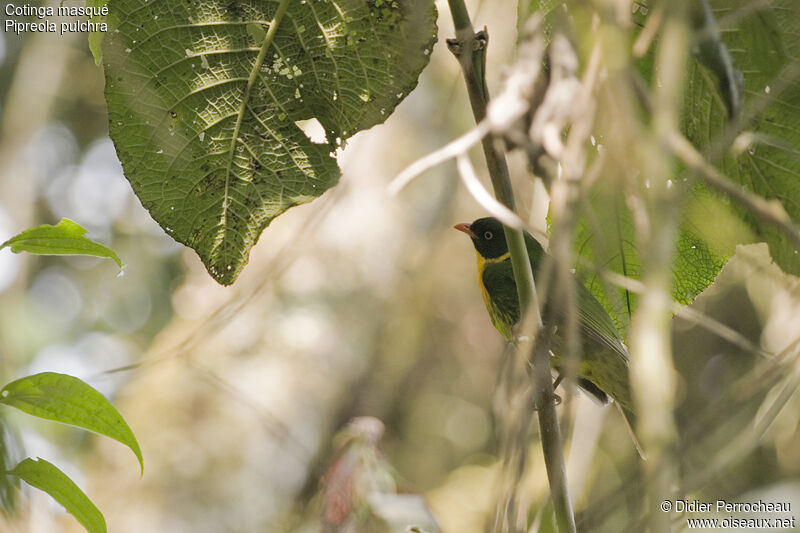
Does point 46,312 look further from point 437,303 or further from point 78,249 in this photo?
point 78,249

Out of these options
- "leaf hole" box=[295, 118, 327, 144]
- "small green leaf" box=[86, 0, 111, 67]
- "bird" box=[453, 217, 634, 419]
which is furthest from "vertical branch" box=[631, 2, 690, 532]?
"bird" box=[453, 217, 634, 419]

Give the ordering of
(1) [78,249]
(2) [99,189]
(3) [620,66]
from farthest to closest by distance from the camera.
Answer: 1. (2) [99,189]
2. (1) [78,249]
3. (3) [620,66]

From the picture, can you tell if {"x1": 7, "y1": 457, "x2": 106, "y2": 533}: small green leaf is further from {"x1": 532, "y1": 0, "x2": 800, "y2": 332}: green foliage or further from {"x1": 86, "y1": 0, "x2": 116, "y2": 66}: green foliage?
{"x1": 532, "y1": 0, "x2": 800, "y2": 332}: green foliage

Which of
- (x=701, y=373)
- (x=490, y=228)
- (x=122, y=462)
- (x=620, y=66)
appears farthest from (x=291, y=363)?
(x=620, y=66)

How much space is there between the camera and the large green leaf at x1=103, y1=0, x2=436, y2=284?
1042 mm

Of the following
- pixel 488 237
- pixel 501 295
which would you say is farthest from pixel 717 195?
pixel 488 237

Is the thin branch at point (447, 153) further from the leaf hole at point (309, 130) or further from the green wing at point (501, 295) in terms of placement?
the green wing at point (501, 295)

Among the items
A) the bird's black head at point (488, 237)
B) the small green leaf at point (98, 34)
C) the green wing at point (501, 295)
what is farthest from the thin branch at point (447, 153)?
the bird's black head at point (488, 237)

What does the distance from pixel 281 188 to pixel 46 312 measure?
20.9 feet

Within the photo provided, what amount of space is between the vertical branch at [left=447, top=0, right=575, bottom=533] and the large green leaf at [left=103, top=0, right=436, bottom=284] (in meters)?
0.13

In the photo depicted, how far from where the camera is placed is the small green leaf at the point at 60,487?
938mm

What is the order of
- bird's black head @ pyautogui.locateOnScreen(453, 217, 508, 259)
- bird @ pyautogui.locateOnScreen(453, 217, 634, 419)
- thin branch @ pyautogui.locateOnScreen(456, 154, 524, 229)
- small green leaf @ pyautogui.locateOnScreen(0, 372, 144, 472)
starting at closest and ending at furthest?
1. thin branch @ pyautogui.locateOnScreen(456, 154, 524, 229)
2. small green leaf @ pyautogui.locateOnScreen(0, 372, 144, 472)
3. bird @ pyautogui.locateOnScreen(453, 217, 634, 419)
4. bird's black head @ pyautogui.locateOnScreen(453, 217, 508, 259)

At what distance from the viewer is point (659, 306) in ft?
1.57

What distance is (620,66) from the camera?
0.59 meters
